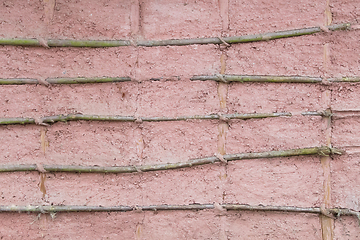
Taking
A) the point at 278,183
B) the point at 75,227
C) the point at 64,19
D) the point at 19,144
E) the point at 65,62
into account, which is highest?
the point at 64,19

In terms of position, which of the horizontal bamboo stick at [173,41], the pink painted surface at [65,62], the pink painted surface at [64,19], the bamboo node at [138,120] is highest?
the pink painted surface at [64,19]

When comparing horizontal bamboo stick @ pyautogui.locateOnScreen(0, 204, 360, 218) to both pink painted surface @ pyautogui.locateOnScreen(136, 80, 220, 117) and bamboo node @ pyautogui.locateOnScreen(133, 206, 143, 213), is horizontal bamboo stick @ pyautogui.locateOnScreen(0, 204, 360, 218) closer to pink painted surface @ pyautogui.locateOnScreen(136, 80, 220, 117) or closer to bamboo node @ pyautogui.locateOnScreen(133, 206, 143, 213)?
bamboo node @ pyautogui.locateOnScreen(133, 206, 143, 213)

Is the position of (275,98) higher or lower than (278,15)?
lower

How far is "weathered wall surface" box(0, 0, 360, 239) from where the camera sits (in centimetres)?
105

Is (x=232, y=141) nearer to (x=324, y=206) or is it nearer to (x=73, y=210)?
(x=324, y=206)

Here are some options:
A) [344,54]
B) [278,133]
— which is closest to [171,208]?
[278,133]

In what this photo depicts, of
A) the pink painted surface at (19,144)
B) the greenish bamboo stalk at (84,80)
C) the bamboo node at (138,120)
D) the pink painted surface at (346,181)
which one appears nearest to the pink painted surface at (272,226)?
the pink painted surface at (346,181)

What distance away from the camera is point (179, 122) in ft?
3.50

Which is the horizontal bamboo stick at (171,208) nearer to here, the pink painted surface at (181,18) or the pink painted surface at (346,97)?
the pink painted surface at (346,97)

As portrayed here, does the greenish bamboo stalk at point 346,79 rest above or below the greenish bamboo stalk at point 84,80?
above

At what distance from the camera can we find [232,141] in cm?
107

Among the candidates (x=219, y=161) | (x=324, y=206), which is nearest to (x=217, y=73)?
(x=219, y=161)

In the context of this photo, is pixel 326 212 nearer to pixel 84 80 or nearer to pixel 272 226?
pixel 272 226

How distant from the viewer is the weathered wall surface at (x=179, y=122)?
1.05m
